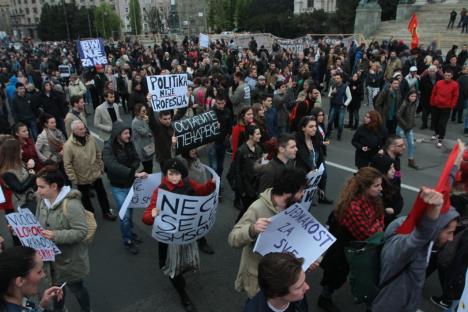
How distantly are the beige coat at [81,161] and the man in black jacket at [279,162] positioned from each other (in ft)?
8.47

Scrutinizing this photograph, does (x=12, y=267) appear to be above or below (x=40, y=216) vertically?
above

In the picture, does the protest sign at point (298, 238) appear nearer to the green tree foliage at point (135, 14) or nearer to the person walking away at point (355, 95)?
the person walking away at point (355, 95)

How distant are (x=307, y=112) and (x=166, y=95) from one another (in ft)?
9.94

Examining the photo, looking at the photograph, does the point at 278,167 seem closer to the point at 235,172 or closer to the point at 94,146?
the point at 235,172

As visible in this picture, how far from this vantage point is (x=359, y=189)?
3.79 m

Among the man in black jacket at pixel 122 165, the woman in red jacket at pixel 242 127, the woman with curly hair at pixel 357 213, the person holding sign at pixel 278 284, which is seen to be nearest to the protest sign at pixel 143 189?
the man in black jacket at pixel 122 165

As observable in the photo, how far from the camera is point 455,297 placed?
3.70m

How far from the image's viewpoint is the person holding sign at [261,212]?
329 centimetres

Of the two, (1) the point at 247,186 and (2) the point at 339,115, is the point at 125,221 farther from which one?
(2) the point at 339,115

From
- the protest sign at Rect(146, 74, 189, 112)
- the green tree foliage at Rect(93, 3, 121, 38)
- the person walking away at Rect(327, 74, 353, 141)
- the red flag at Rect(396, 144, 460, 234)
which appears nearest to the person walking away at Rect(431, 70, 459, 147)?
the person walking away at Rect(327, 74, 353, 141)

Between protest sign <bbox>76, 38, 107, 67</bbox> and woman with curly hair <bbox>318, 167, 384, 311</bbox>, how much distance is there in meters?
12.6

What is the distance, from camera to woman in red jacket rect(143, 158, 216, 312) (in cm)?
407

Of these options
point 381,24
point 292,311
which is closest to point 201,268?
point 292,311

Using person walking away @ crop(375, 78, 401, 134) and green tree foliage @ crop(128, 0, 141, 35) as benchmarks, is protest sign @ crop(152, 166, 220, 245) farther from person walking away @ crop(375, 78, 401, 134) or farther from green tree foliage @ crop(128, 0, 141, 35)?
green tree foliage @ crop(128, 0, 141, 35)
